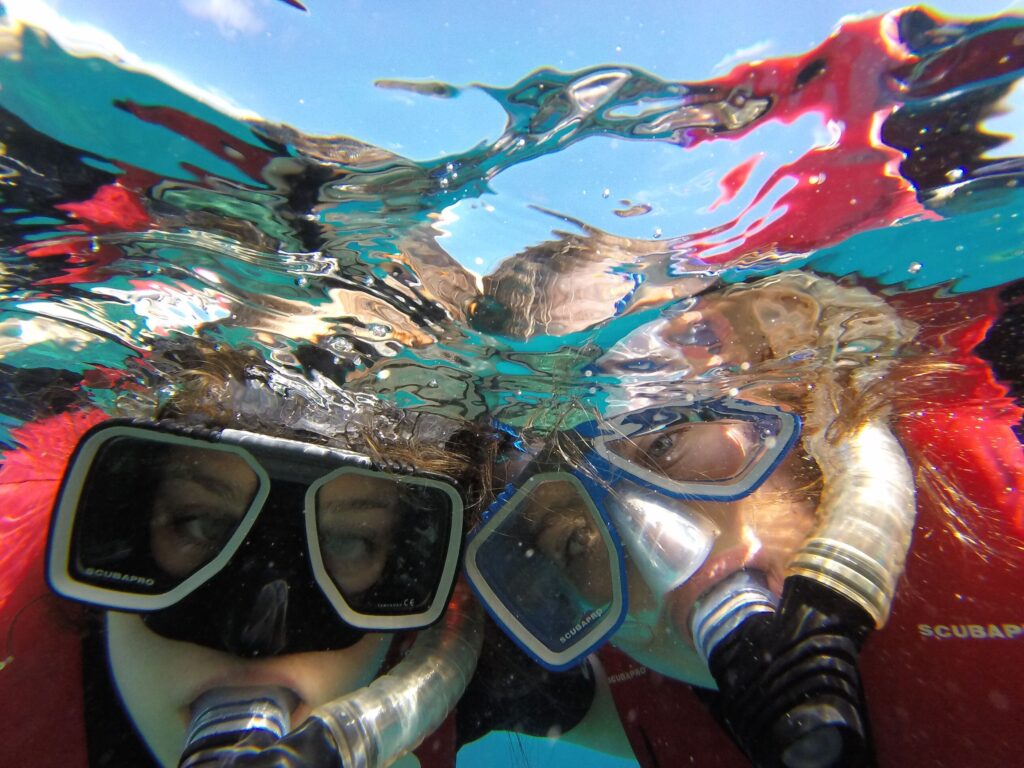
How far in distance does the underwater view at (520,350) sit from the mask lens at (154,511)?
0.02m

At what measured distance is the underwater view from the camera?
7.25 feet

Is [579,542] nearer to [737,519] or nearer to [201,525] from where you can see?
[737,519]

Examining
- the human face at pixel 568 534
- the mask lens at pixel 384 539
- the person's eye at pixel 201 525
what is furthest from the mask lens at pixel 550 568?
the person's eye at pixel 201 525

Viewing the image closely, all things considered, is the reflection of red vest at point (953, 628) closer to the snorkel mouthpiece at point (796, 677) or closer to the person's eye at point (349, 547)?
the snorkel mouthpiece at point (796, 677)

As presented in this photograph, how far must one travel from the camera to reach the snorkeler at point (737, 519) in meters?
2.34

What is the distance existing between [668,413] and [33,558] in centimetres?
551

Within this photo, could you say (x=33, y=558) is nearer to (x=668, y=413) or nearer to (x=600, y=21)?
(x=600, y=21)

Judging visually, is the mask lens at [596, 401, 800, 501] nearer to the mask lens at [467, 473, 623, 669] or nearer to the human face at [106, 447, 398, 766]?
the mask lens at [467, 473, 623, 669]

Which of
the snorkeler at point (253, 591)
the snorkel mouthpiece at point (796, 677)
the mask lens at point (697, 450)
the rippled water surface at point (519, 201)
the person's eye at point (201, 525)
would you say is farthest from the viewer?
the mask lens at point (697, 450)

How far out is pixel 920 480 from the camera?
12.7 ft

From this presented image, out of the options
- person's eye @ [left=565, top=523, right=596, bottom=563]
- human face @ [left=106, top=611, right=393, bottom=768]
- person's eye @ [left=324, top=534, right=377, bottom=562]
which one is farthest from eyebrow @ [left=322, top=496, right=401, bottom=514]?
person's eye @ [left=565, top=523, right=596, bottom=563]

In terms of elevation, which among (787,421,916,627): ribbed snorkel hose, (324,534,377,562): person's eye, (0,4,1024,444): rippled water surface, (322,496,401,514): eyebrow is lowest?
(324,534,377,562): person's eye

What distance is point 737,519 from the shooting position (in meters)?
3.36

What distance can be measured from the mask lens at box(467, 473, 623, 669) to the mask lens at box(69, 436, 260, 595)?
178 cm
